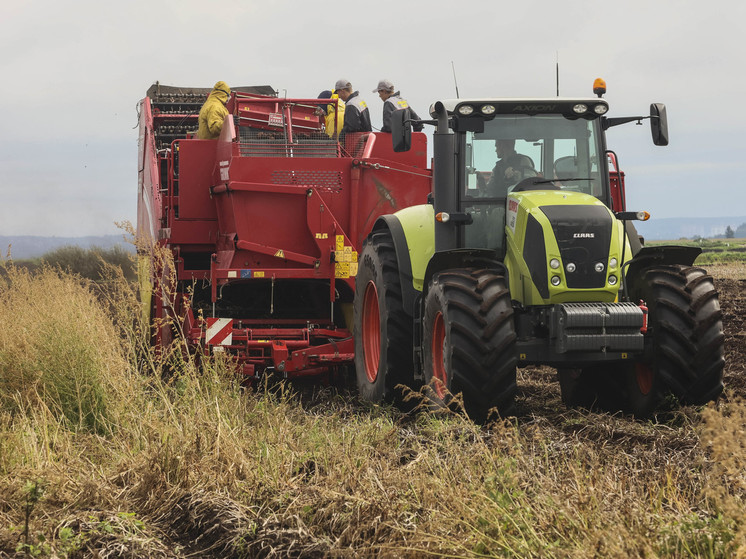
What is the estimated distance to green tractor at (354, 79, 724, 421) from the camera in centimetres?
699

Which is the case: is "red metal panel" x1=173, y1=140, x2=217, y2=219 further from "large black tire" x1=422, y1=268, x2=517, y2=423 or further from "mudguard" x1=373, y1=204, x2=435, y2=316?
"large black tire" x1=422, y1=268, x2=517, y2=423

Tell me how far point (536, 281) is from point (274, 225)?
12.6 ft

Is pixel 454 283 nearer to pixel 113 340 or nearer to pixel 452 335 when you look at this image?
pixel 452 335

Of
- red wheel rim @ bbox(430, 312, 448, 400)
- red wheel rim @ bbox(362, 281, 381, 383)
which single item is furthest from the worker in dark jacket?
red wheel rim @ bbox(430, 312, 448, 400)

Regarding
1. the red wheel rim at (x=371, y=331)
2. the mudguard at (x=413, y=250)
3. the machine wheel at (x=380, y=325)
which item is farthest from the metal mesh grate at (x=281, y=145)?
the mudguard at (x=413, y=250)

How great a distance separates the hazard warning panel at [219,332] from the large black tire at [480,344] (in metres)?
3.39

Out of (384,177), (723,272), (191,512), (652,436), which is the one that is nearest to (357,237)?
(384,177)

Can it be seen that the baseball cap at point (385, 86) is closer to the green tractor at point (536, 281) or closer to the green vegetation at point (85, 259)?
the green tractor at point (536, 281)

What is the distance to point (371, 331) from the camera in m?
9.53

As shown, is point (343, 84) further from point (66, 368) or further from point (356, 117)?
point (66, 368)

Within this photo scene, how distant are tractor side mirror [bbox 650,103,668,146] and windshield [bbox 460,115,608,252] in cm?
59

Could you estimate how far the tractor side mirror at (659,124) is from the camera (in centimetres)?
768

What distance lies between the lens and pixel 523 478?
498cm

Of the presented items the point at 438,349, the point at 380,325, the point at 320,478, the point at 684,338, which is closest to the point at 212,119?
the point at 380,325
